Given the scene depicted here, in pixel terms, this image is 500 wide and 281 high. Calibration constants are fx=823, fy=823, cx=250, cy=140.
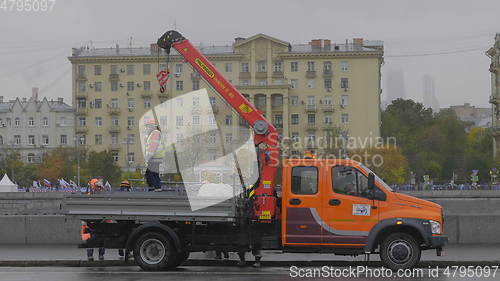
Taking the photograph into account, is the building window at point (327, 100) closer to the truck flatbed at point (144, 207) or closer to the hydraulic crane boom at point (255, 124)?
the hydraulic crane boom at point (255, 124)

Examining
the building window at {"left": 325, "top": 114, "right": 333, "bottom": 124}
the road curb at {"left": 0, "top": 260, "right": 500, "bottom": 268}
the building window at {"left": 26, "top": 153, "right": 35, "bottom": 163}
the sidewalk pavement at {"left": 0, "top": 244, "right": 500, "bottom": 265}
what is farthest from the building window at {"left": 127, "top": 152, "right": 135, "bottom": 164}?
the road curb at {"left": 0, "top": 260, "right": 500, "bottom": 268}

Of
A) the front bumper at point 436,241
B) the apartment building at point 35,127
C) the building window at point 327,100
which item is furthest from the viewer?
the apartment building at point 35,127

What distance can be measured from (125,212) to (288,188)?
3.30 m

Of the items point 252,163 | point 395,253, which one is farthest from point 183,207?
point 395,253

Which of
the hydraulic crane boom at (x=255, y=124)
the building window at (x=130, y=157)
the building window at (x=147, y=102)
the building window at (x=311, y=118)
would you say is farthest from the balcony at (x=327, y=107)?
the hydraulic crane boom at (x=255, y=124)

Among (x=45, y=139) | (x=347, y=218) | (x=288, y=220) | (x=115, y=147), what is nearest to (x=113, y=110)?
(x=115, y=147)

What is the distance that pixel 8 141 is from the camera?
115 m

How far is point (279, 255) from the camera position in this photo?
750 inches

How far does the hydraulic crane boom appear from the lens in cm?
1691

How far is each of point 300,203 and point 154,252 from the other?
319 centimetres

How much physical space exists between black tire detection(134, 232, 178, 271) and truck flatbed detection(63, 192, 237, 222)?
1.45ft

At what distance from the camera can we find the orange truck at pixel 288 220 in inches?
639

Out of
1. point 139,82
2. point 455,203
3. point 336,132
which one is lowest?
point 455,203

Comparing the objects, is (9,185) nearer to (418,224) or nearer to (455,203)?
(455,203)
